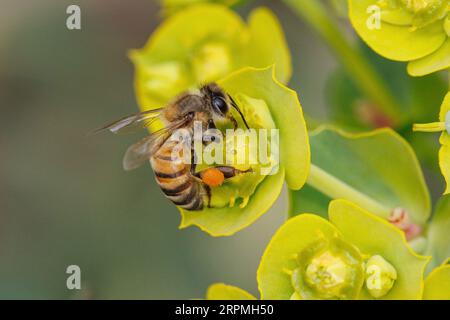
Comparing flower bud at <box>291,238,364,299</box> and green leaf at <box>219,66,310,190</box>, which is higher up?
green leaf at <box>219,66,310,190</box>

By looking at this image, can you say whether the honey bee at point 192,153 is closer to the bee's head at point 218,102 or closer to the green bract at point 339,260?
the bee's head at point 218,102

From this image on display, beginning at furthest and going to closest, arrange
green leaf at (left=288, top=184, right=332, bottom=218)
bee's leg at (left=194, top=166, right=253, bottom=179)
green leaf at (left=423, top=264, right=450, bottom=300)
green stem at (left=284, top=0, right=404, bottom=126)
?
green stem at (left=284, top=0, right=404, bottom=126)
green leaf at (left=288, top=184, right=332, bottom=218)
bee's leg at (left=194, top=166, right=253, bottom=179)
green leaf at (left=423, top=264, right=450, bottom=300)

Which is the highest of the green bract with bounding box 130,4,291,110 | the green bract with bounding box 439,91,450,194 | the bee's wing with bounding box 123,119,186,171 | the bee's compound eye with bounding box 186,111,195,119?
the green bract with bounding box 130,4,291,110

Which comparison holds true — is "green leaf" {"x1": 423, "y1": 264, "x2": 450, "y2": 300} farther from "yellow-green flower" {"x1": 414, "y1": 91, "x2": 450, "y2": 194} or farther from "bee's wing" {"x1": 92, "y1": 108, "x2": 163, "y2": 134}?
"bee's wing" {"x1": 92, "y1": 108, "x2": 163, "y2": 134}

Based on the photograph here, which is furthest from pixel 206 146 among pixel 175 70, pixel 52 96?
pixel 52 96

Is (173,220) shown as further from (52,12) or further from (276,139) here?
(276,139)

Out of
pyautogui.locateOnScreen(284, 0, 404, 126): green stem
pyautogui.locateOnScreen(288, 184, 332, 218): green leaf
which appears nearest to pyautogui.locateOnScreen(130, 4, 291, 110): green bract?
pyautogui.locateOnScreen(284, 0, 404, 126): green stem

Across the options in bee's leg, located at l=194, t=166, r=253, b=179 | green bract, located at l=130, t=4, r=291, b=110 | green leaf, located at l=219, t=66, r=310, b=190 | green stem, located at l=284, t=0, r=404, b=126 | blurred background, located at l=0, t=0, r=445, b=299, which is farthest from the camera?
blurred background, located at l=0, t=0, r=445, b=299

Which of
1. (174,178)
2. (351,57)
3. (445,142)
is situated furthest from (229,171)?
(351,57)
